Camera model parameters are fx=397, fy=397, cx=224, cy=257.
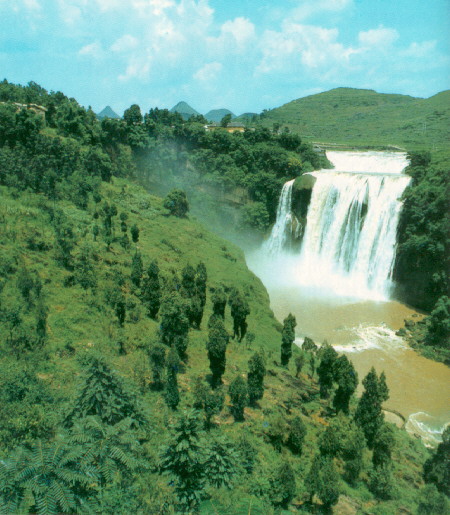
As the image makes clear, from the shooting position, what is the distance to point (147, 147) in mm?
55719

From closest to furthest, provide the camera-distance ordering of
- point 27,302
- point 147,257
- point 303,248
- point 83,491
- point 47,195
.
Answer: point 83,491
point 27,302
point 147,257
point 47,195
point 303,248

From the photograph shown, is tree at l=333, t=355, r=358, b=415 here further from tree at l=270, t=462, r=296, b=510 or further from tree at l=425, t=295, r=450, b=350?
tree at l=425, t=295, r=450, b=350

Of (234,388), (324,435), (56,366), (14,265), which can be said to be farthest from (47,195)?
(324,435)

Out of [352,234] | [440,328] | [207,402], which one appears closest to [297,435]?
[207,402]

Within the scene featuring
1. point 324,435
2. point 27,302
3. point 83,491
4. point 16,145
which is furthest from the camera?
point 16,145

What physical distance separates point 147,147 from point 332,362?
4465 centimetres

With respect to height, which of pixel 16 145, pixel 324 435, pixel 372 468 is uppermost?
pixel 16 145

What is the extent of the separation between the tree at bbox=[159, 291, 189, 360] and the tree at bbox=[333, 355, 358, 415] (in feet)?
24.5

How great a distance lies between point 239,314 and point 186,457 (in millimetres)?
14392

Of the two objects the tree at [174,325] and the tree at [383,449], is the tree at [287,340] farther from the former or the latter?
the tree at [383,449]

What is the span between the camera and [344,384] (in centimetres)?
1847

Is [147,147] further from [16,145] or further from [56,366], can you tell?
[56,366]

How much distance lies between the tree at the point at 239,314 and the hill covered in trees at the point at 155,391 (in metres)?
0.12

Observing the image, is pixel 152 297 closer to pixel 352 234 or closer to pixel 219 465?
pixel 219 465
